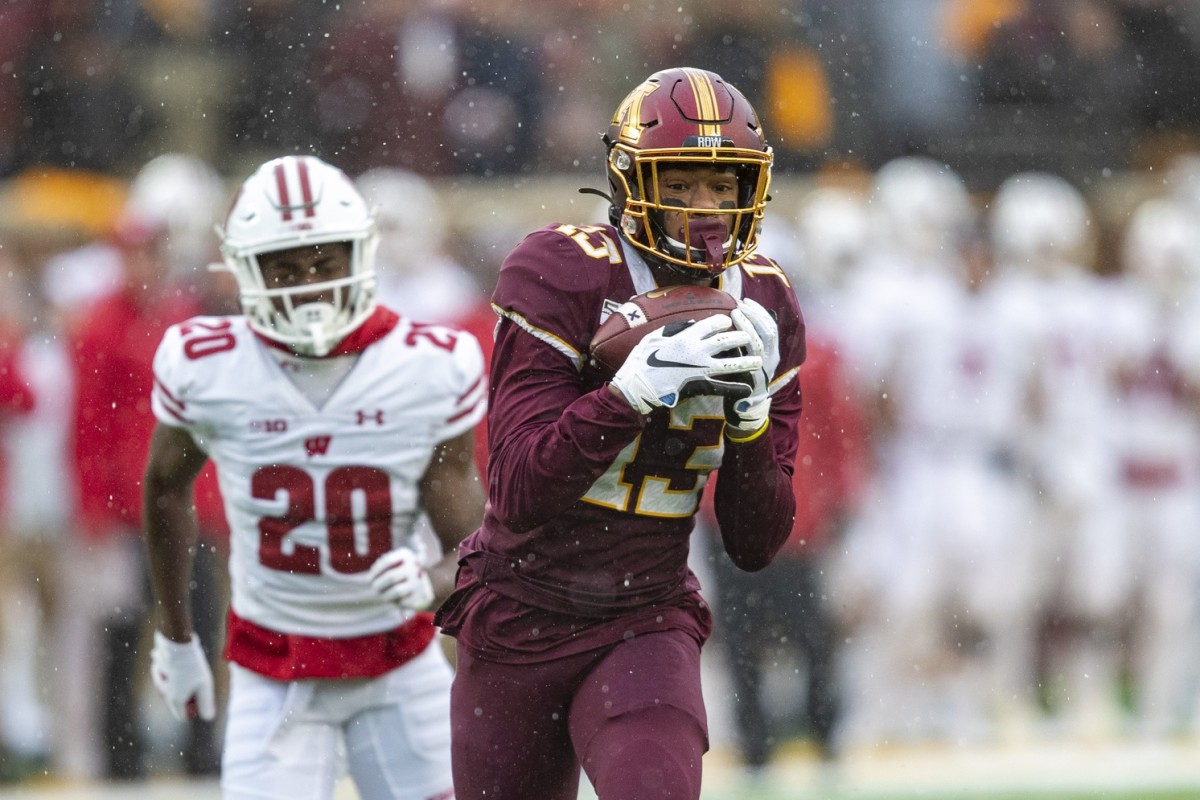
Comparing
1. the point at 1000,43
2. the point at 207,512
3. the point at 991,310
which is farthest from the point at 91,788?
the point at 1000,43

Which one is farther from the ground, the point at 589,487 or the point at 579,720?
the point at 589,487

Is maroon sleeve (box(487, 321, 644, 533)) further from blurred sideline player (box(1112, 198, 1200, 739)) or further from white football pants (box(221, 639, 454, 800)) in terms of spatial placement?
blurred sideline player (box(1112, 198, 1200, 739))

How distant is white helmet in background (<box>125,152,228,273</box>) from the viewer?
738cm

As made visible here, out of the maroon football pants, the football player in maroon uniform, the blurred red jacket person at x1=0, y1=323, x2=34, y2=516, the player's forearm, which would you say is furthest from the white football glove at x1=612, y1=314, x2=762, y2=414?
the blurred red jacket person at x1=0, y1=323, x2=34, y2=516

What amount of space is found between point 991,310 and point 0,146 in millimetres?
5106

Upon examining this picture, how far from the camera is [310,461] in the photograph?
411cm

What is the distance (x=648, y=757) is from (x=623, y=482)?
48cm

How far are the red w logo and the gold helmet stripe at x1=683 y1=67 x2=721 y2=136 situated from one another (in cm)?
113

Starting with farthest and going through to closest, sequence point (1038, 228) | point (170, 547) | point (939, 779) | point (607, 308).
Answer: point (1038, 228), point (939, 779), point (170, 547), point (607, 308)

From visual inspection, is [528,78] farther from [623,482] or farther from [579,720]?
[579,720]

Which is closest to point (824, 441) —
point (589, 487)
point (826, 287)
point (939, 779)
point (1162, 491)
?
point (939, 779)

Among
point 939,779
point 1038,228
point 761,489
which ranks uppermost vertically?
point 761,489

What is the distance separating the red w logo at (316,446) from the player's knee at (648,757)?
1.04 m

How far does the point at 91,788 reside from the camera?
22.7ft
